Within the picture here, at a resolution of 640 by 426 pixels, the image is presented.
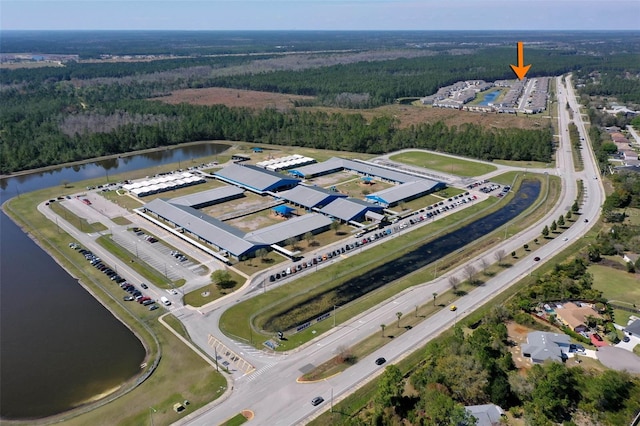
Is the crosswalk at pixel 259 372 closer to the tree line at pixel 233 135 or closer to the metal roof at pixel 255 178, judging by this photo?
the metal roof at pixel 255 178

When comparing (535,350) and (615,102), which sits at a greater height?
(615,102)

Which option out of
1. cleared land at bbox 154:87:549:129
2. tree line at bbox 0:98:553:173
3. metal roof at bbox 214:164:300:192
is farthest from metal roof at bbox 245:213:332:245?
cleared land at bbox 154:87:549:129

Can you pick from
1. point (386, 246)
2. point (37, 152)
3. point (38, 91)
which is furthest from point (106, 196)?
point (38, 91)

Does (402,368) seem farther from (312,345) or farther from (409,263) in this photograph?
(409,263)

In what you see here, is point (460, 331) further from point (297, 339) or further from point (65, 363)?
point (65, 363)

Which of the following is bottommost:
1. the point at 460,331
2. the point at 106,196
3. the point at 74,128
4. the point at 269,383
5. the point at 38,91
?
the point at 269,383

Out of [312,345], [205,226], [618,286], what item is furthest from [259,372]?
[618,286]

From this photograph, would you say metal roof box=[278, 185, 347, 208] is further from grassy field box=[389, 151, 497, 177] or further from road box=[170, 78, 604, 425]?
grassy field box=[389, 151, 497, 177]
